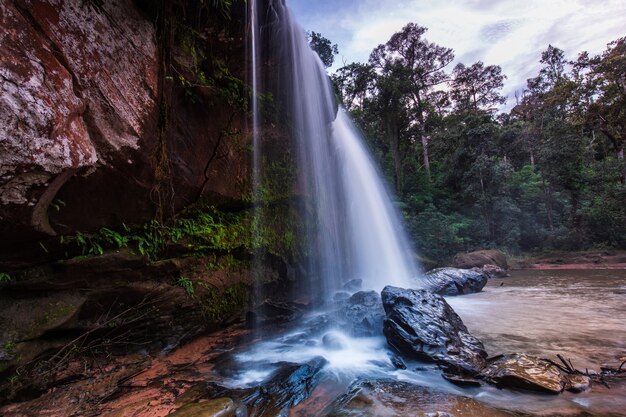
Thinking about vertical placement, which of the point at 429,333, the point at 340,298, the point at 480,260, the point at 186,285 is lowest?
the point at 480,260

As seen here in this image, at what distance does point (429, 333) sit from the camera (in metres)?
4.66

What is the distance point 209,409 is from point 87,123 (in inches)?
139

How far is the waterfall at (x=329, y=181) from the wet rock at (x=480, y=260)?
278 centimetres

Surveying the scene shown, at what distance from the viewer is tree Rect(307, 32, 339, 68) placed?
57.2 feet

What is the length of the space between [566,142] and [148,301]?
78.8 ft

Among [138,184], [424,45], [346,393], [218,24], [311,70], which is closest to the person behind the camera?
[346,393]

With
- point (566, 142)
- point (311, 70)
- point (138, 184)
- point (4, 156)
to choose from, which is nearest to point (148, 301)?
point (138, 184)

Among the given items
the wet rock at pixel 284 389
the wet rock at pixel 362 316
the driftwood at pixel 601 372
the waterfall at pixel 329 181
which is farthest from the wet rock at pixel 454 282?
the wet rock at pixel 284 389

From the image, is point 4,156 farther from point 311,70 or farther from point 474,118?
point 474,118

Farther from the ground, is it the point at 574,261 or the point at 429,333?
the point at 429,333

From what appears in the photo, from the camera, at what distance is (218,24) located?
5.57 meters

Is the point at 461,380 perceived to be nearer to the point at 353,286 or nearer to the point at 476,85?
the point at 353,286

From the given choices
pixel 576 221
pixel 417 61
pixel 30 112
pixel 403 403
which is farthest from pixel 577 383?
pixel 417 61

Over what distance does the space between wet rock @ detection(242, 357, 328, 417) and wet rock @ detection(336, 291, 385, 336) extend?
1.55 meters
